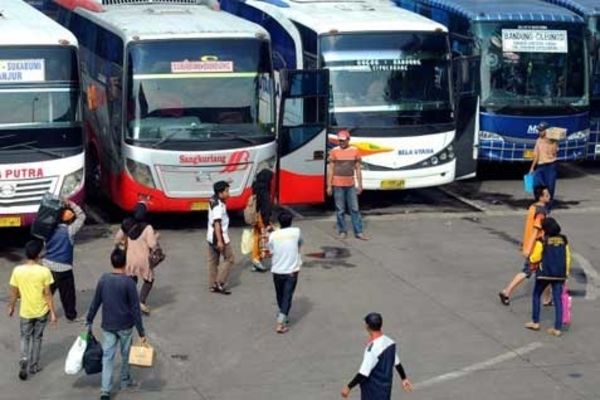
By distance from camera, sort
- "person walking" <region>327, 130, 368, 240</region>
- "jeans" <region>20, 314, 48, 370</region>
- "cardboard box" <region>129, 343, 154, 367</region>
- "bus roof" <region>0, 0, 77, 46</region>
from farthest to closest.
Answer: "person walking" <region>327, 130, 368, 240</region> → "bus roof" <region>0, 0, 77, 46</region> → "jeans" <region>20, 314, 48, 370</region> → "cardboard box" <region>129, 343, 154, 367</region>

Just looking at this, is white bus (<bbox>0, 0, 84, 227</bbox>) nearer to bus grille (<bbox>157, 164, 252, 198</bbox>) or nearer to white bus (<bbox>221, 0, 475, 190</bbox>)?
bus grille (<bbox>157, 164, 252, 198</bbox>)

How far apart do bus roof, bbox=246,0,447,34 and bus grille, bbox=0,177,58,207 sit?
561cm

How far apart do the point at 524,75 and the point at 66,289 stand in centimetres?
1145

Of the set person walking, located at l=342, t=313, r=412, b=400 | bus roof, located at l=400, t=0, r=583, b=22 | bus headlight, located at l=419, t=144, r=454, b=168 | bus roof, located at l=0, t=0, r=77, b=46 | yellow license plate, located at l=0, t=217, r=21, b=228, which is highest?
bus roof, located at l=0, t=0, r=77, b=46

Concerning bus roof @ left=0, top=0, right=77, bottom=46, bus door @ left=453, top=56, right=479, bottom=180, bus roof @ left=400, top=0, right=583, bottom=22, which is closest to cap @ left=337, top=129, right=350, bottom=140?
bus door @ left=453, top=56, right=479, bottom=180

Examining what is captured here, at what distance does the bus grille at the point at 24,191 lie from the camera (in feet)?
62.5

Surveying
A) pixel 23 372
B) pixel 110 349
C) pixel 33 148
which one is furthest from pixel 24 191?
pixel 110 349

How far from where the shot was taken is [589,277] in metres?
19.4

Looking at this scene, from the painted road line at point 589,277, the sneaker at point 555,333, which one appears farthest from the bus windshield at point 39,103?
the painted road line at point 589,277

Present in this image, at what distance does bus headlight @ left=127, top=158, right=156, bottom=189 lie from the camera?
20516 millimetres

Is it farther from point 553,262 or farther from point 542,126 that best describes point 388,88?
point 553,262

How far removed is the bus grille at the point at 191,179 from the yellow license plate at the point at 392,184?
9.59 ft

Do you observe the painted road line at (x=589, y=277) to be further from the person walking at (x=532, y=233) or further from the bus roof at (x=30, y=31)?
the bus roof at (x=30, y=31)

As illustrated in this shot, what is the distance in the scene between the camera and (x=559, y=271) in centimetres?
1622
